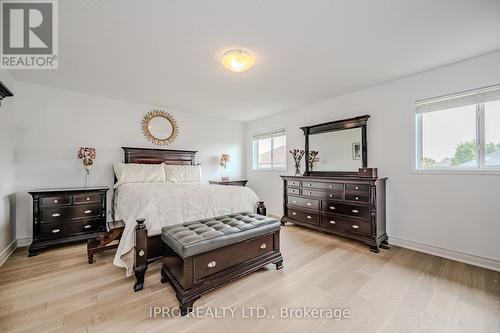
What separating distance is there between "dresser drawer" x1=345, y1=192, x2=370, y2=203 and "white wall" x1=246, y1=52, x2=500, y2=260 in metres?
0.53

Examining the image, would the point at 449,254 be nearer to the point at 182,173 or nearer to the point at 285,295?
the point at 285,295

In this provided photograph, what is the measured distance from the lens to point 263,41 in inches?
83.2

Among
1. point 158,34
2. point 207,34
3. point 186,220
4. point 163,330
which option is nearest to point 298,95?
point 207,34

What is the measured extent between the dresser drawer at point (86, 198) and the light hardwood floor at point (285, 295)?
752 millimetres

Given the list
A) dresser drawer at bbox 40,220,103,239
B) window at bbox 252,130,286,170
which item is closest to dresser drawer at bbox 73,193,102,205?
dresser drawer at bbox 40,220,103,239

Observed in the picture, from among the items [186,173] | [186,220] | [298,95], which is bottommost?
[186,220]

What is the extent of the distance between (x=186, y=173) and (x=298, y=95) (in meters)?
2.73

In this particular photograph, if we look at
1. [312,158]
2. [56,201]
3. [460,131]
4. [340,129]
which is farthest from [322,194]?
[56,201]

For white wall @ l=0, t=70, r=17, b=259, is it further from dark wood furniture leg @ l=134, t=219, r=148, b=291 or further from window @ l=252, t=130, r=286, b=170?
window @ l=252, t=130, r=286, b=170

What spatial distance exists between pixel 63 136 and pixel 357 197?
16.1 feet

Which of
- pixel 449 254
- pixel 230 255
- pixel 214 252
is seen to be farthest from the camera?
pixel 449 254

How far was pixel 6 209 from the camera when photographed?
2.70 metres

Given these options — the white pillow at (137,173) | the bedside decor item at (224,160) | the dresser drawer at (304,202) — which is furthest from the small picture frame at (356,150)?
the white pillow at (137,173)

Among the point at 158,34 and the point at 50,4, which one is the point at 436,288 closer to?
→ the point at 158,34
